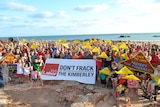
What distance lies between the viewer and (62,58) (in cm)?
1507

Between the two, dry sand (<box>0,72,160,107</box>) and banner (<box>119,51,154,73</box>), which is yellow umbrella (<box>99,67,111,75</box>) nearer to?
dry sand (<box>0,72,160,107</box>)

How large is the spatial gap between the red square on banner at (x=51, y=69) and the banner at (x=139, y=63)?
361 cm

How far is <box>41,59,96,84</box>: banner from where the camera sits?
13.8m

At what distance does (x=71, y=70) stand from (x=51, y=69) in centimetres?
116

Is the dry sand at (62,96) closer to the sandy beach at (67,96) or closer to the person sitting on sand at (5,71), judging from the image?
the sandy beach at (67,96)

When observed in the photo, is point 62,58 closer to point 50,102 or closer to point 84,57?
point 84,57

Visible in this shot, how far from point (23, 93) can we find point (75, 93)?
2567mm

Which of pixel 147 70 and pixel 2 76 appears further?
pixel 2 76

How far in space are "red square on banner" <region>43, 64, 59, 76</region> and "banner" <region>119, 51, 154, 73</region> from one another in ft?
11.8

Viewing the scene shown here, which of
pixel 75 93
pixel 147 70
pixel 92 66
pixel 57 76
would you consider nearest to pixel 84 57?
pixel 92 66

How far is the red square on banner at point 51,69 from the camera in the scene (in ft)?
47.3

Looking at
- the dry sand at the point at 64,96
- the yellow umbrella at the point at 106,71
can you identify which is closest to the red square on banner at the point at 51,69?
the dry sand at the point at 64,96

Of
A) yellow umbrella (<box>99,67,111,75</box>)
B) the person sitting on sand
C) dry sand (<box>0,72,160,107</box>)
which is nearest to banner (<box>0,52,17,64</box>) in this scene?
the person sitting on sand

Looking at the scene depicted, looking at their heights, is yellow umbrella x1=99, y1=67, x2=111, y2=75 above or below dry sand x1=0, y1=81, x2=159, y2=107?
above
